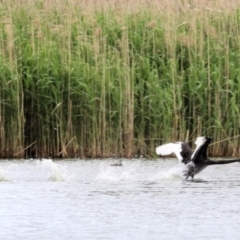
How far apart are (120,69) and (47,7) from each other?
5.96 ft

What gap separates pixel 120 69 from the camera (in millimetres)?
A: 14961

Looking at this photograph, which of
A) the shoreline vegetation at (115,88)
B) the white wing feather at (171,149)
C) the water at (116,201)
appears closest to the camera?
the water at (116,201)

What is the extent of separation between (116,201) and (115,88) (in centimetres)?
447

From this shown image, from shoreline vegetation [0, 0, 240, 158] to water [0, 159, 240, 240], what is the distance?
1.96 feet

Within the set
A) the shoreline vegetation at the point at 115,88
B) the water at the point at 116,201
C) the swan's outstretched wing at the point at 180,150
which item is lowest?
the water at the point at 116,201

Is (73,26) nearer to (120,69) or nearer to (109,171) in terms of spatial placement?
(120,69)

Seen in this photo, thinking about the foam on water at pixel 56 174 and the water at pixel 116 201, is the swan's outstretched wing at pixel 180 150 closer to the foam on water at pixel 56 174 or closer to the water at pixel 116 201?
the water at pixel 116 201

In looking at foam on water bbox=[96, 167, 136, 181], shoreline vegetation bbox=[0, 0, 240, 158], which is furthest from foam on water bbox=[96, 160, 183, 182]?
shoreline vegetation bbox=[0, 0, 240, 158]

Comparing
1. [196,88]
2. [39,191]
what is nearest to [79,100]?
[196,88]

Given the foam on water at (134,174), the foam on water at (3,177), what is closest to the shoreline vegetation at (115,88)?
the foam on water at (134,174)

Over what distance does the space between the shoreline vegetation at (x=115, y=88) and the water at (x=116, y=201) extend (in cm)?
60

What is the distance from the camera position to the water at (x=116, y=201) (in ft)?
29.2

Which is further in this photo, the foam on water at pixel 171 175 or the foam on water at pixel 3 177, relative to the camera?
the foam on water at pixel 171 175

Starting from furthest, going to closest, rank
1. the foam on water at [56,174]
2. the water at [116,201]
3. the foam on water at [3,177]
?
1. the foam on water at [56,174]
2. the foam on water at [3,177]
3. the water at [116,201]
